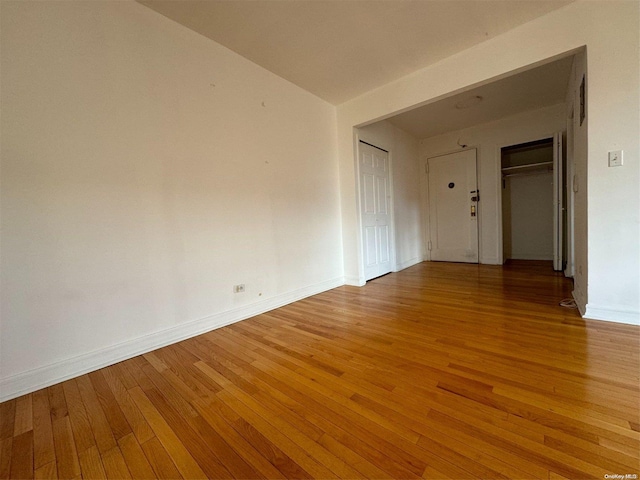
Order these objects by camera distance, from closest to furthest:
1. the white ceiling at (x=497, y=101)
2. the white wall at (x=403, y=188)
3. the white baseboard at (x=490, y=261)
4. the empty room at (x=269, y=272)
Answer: the empty room at (x=269, y=272), the white ceiling at (x=497, y=101), the white wall at (x=403, y=188), the white baseboard at (x=490, y=261)

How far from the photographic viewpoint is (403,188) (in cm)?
481

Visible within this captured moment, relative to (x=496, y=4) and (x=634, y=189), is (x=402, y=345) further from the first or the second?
(x=496, y=4)

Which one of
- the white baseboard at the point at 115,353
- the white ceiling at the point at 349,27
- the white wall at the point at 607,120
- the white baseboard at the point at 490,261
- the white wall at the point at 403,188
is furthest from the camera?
the white baseboard at the point at 490,261

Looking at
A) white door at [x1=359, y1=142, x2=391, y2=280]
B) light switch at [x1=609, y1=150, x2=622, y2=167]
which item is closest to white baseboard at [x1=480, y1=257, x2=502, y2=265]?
white door at [x1=359, y1=142, x2=391, y2=280]

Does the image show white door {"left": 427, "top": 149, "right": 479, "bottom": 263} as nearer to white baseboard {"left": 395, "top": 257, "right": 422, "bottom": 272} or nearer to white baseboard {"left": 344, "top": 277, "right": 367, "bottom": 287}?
white baseboard {"left": 395, "top": 257, "right": 422, "bottom": 272}

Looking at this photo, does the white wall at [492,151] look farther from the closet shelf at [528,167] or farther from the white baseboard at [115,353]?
the white baseboard at [115,353]

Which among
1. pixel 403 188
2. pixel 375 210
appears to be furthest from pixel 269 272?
pixel 403 188

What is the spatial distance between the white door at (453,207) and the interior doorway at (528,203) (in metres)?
0.65

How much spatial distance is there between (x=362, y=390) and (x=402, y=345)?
591 millimetres

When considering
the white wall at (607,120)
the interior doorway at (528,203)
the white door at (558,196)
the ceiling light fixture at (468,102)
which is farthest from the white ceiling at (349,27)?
the interior doorway at (528,203)

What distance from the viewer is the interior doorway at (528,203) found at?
15.5 feet

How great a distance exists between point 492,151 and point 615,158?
2865 mm

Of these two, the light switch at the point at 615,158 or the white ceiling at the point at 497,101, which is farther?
the white ceiling at the point at 497,101

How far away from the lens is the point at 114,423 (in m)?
1.21
